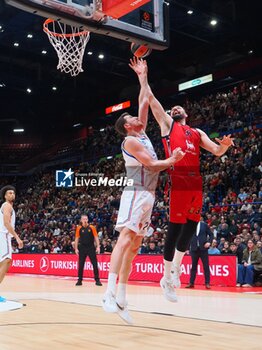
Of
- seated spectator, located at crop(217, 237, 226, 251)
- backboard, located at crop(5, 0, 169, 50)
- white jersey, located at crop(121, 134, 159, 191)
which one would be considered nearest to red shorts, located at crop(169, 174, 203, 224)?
white jersey, located at crop(121, 134, 159, 191)

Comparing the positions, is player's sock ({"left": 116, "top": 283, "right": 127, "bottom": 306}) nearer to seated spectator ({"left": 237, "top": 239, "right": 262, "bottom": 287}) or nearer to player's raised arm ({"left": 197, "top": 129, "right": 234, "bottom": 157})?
player's raised arm ({"left": 197, "top": 129, "right": 234, "bottom": 157})

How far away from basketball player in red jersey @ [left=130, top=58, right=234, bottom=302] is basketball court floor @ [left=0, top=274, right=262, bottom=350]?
658mm

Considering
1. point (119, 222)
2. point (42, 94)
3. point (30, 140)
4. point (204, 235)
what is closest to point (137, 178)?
point (119, 222)

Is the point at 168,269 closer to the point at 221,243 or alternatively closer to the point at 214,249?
the point at 214,249

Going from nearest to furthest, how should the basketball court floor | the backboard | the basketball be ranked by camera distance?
1. the basketball court floor
2. the backboard
3. the basketball

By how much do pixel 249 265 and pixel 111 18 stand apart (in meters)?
8.03

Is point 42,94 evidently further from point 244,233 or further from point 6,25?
point 244,233

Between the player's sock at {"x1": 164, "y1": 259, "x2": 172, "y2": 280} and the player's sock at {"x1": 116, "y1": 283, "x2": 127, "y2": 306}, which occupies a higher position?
the player's sock at {"x1": 164, "y1": 259, "x2": 172, "y2": 280}

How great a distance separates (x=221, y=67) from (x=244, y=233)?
44.4 ft

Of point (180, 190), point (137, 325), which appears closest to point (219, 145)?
point (180, 190)

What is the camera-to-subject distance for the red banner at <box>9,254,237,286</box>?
43.6ft

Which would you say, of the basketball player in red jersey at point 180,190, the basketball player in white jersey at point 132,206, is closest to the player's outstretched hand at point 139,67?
the basketball player in red jersey at point 180,190

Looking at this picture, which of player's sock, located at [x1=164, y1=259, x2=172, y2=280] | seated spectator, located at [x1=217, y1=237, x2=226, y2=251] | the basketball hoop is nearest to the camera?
player's sock, located at [x1=164, y1=259, x2=172, y2=280]

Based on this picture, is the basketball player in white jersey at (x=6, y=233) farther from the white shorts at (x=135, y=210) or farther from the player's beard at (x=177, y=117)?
the player's beard at (x=177, y=117)
